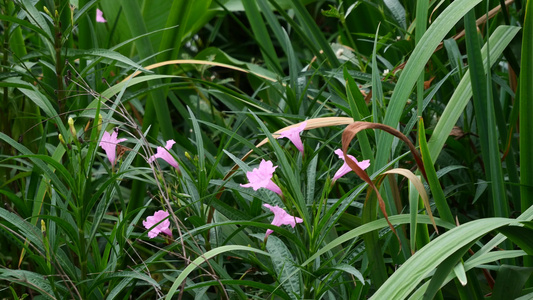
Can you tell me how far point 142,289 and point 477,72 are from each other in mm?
850

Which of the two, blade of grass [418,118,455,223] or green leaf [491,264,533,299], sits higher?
blade of grass [418,118,455,223]

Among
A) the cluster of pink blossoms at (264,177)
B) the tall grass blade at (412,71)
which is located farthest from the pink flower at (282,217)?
the tall grass blade at (412,71)

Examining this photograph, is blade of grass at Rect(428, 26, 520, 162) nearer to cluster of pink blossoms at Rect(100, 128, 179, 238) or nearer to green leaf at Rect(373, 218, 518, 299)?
green leaf at Rect(373, 218, 518, 299)

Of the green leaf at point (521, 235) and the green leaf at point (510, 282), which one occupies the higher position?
the green leaf at point (521, 235)

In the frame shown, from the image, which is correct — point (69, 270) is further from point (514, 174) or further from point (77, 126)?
point (514, 174)

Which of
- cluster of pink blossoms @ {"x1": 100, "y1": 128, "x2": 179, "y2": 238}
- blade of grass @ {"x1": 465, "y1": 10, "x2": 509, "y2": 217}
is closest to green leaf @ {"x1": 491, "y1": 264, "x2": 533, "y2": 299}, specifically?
blade of grass @ {"x1": 465, "y1": 10, "x2": 509, "y2": 217}

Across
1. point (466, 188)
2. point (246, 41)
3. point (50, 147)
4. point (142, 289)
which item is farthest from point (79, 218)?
point (246, 41)

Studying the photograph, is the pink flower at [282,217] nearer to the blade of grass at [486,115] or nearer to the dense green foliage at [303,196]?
the dense green foliage at [303,196]

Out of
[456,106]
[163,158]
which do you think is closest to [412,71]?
[456,106]

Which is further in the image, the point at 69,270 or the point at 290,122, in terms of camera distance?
the point at 290,122

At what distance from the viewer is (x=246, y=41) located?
2646 millimetres

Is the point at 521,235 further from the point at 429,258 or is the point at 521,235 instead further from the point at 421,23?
the point at 421,23

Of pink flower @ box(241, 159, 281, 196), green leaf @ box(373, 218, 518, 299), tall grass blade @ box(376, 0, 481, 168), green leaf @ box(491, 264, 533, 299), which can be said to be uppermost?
tall grass blade @ box(376, 0, 481, 168)

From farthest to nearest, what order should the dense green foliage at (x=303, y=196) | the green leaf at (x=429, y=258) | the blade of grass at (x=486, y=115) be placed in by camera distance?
the blade of grass at (x=486, y=115)
the dense green foliage at (x=303, y=196)
the green leaf at (x=429, y=258)
